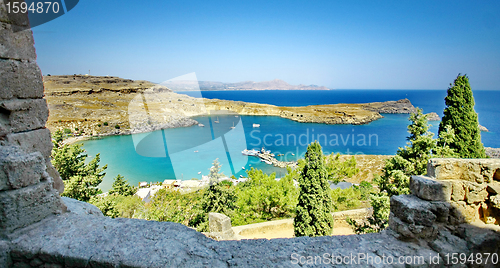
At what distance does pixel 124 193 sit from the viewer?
883 inches

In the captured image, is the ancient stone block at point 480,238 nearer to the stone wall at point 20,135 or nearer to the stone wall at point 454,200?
the stone wall at point 454,200

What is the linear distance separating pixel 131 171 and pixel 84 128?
2835 cm

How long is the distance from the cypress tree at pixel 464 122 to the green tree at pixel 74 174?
21.2m

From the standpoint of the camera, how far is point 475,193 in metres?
3.29

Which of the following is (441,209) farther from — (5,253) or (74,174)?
(74,174)

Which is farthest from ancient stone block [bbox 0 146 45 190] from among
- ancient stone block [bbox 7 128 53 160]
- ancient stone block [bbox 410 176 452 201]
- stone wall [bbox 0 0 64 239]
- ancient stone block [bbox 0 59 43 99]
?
ancient stone block [bbox 410 176 452 201]

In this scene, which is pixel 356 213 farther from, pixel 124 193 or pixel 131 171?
pixel 131 171

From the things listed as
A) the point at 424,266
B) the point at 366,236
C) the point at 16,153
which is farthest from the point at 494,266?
the point at 16,153

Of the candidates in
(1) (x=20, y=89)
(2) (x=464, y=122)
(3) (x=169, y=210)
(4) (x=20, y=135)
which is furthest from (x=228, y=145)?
(1) (x=20, y=89)

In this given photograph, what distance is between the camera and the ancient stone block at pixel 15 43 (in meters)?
2.75

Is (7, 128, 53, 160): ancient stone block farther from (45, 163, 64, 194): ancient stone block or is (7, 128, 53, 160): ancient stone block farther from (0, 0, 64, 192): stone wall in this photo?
(45, 163, 64, 194): ancient stone block

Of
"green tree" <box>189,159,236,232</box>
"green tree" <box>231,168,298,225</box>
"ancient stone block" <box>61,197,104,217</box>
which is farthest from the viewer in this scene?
"green tree" <box>231,168,298,225</box>

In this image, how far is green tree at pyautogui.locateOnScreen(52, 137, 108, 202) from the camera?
14.0m

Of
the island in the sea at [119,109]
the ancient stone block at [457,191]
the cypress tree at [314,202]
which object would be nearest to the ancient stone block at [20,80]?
the ancient stone block at [457,191]
